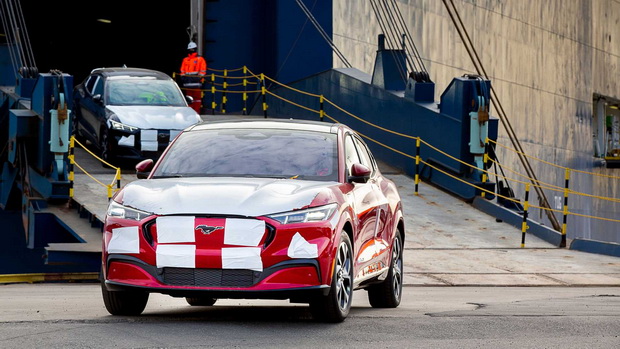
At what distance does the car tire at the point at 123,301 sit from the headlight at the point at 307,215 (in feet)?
4.23

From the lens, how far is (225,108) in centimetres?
3444

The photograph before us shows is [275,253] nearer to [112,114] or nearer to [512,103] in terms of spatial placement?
[112,114]

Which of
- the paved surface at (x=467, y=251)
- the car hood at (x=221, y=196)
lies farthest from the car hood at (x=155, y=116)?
the car hood at (x=221, y=196)

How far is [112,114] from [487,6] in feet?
60.6

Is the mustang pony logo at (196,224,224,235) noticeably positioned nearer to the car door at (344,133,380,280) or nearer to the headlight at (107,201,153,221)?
the headlight at (107,201,153,221)

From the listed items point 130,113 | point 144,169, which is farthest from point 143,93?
point 144,169

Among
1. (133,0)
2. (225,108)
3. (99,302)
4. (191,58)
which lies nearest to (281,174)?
(99,302)

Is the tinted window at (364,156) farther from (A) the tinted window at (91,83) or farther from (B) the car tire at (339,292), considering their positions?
(A) the tinted window at (91,83)

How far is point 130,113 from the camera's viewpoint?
23.3 meters

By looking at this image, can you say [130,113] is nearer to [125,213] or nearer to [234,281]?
[125,213]

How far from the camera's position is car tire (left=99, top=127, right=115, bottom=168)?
2306 centimetres

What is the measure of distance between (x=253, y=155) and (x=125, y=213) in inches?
52.8

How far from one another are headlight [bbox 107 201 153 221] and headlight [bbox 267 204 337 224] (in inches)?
37.1

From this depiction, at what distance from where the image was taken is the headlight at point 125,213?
864 cm
